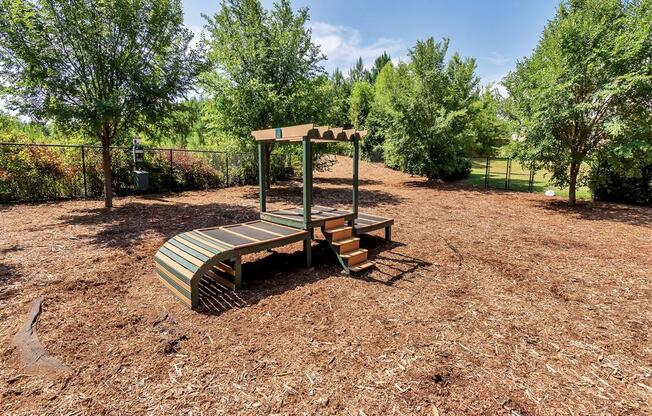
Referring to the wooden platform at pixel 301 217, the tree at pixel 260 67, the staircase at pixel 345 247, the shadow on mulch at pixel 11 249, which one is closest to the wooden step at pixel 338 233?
the staircase at pixel 345 247

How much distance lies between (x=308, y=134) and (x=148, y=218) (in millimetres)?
5229

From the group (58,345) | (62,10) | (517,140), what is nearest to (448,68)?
(517,140)

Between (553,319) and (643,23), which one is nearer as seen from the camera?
(553,319)

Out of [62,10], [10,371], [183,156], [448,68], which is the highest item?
[448,68]

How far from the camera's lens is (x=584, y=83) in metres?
8.40

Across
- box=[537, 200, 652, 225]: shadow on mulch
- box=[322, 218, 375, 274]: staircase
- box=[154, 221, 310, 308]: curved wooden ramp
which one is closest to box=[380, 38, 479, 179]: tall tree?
box=[537, 200, 652, 225]: shadow on mulch

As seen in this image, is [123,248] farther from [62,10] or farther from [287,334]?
[62,10]

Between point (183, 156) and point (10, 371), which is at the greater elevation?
point (183, 156)

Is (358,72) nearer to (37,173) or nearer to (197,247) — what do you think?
(37,173)

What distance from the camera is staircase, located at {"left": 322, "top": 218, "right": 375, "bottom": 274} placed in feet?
14.9

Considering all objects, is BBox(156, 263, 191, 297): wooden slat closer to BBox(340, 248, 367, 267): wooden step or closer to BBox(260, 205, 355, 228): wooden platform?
BBox(260, 205, 355, 228): wooden platform

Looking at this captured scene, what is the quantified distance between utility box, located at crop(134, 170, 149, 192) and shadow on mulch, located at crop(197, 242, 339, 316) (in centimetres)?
764

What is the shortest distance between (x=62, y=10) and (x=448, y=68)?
45.7 feet

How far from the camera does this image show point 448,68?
1452cm
